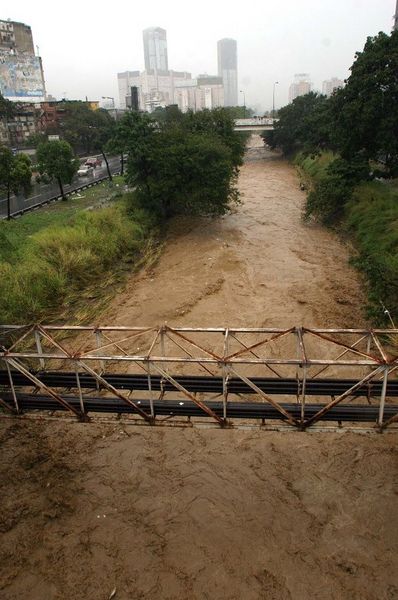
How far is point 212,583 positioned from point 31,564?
3.72m

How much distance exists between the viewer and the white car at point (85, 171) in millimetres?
50031

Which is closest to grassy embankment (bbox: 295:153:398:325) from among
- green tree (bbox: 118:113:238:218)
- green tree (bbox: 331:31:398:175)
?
green tree (bbox: 331:31:398:175)

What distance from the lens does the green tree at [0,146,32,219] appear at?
93.1 ft

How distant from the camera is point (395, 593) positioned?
29.1 ft

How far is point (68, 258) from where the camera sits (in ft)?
75.8

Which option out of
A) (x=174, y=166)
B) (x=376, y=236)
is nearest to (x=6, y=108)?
(x=174, y=166)

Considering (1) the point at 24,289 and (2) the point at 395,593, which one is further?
(1) the point at 24,289

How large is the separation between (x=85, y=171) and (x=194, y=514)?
4573 centimetres

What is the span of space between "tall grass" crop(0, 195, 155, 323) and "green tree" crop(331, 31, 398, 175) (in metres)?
13.9

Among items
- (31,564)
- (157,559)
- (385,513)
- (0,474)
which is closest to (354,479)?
(385,513)

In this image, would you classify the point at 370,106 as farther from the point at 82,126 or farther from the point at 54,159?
the point at 82,126

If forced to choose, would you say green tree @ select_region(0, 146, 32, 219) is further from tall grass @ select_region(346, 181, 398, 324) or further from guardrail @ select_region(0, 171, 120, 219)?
tall grass @ select_region(346, 181, 398, 324)

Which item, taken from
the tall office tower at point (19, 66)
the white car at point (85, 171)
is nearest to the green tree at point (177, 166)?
the white car at point (85, 171)

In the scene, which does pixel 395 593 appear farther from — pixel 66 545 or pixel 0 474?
pixel 0 474
